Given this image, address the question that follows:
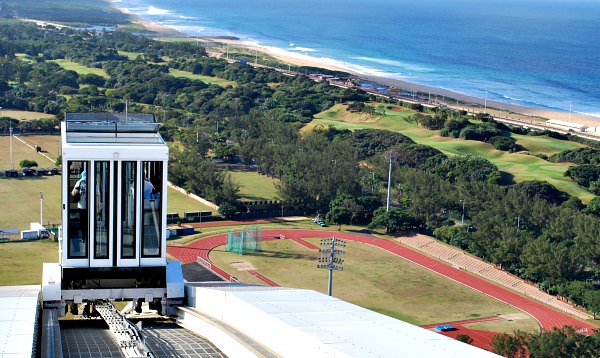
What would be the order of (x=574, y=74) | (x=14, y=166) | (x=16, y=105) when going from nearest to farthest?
1. (x=14, y=166)
2. (x=16, y=105)
3. (x=574, y=74)

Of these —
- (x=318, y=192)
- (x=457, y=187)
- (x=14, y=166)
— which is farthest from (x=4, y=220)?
(x=457, y=187)

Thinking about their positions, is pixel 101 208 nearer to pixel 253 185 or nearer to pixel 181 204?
pixel 181 204

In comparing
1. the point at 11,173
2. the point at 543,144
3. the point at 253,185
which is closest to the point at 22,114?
the point at 11,173

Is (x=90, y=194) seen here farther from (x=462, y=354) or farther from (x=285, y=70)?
(x=285, y=70)

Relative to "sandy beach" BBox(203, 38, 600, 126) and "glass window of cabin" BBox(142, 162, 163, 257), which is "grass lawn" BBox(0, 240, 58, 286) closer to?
"glass window of cabin" BBox(142, 162, 163, 257)

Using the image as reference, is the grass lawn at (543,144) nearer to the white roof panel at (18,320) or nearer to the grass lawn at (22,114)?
the grass lawn at (22,114)

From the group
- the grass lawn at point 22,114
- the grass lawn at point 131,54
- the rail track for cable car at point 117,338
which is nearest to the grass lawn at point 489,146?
the grass lawn at point 22,114
